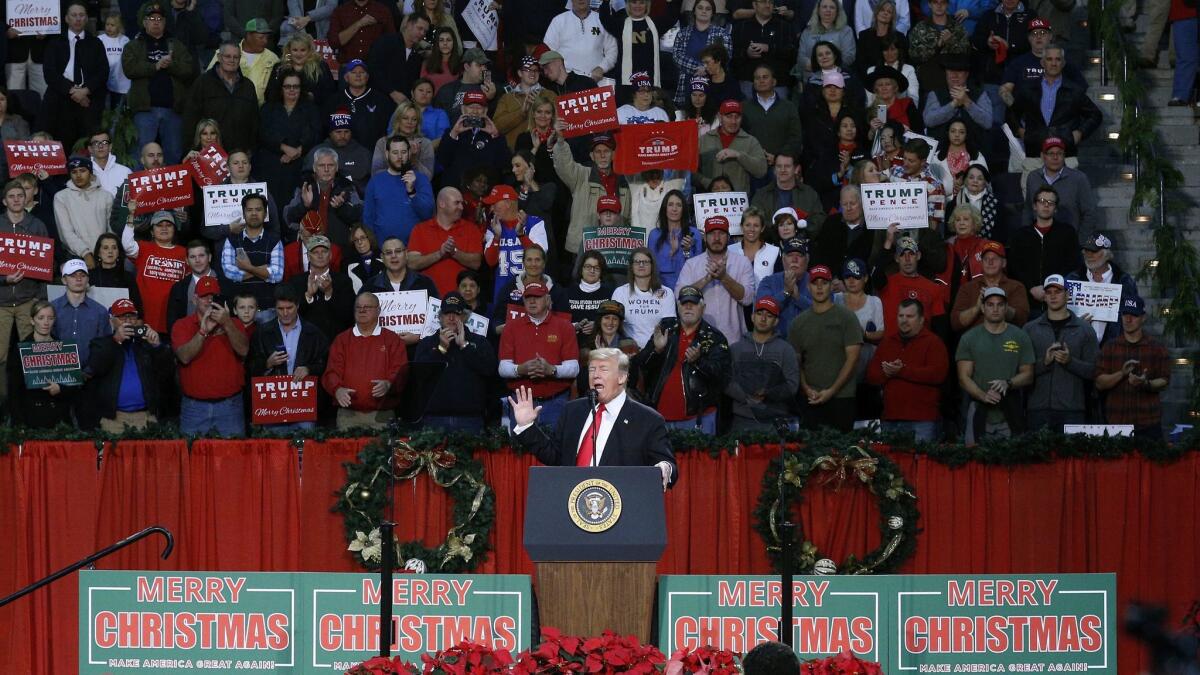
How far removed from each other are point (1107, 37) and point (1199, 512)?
671cm

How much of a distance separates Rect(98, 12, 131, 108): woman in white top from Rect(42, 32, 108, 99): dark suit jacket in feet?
0.66

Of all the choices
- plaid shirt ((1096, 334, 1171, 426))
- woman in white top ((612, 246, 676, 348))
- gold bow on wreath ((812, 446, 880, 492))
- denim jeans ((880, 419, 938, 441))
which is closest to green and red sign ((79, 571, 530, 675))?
gold bow on wreath ((812, 446, 880, 492))

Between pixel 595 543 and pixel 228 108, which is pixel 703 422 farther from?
pixel 228 108

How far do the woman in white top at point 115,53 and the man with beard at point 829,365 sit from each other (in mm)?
7792

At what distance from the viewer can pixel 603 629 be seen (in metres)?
7.99

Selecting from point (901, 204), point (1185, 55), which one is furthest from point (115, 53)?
point (1185, 55)

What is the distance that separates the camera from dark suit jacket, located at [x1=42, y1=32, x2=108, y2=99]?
55.6 feet

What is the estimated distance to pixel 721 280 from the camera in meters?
13.9

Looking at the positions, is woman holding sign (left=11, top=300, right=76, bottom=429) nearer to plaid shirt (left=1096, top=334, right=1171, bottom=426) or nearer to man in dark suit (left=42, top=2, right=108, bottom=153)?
man in dark suit (left=42, top=2, right=108, bottom=153)

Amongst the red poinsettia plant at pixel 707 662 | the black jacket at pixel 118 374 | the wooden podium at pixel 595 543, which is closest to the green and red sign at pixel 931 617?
the wooden podium at pixel 595 543

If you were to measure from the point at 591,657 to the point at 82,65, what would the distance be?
11.5 metres

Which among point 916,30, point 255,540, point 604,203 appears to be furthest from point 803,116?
point 255,540

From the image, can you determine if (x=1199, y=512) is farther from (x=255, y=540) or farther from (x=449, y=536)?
(x=255, y=540)

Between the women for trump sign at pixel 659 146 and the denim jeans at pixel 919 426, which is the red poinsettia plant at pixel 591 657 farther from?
the women for trump sign at pixel 659 146
